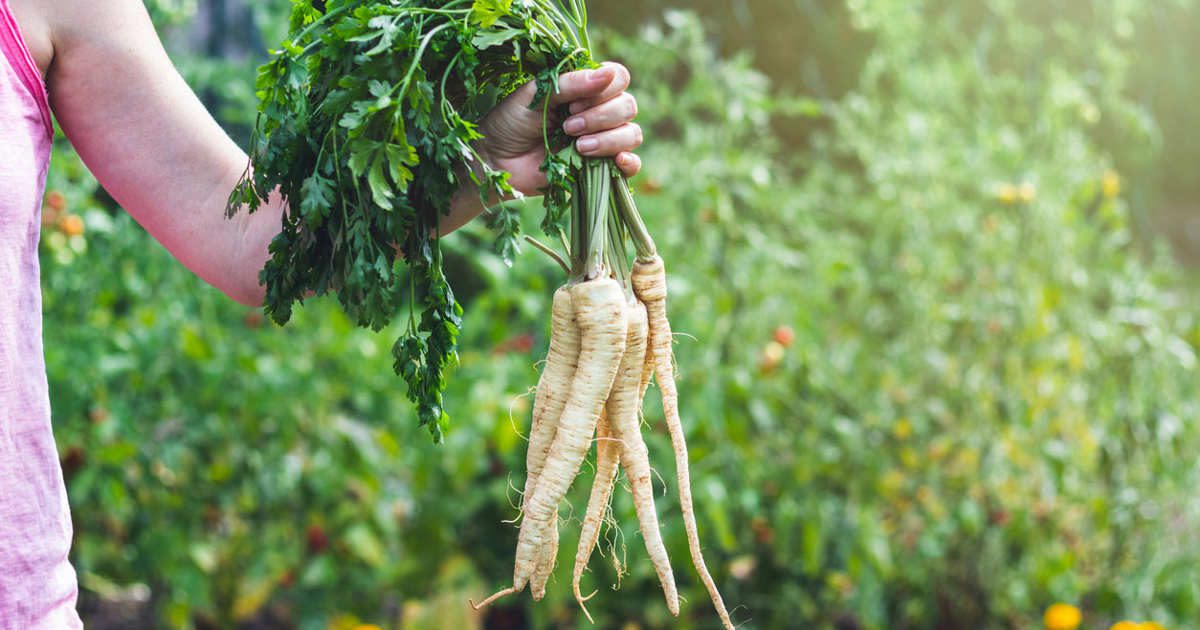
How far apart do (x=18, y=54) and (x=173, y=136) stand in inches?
6.9

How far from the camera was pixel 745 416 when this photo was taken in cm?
236

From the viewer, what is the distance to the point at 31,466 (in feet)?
3.55

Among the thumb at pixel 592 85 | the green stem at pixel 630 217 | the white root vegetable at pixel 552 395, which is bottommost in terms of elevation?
the white root vegetable at pixel 552 395

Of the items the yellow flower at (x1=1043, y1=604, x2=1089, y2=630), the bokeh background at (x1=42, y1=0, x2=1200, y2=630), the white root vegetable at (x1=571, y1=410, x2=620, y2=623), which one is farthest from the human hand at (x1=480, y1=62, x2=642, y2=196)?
the yellow flower at (x1=1043, y1=604, x2=1089, y2=630)

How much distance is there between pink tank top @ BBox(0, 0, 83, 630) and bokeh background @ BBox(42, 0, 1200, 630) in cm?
109

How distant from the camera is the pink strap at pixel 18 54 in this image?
1041 mm

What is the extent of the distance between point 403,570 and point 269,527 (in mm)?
347

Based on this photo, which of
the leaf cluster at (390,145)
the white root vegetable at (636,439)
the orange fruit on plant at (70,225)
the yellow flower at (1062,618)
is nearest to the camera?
the leaf cluster at (390,145)

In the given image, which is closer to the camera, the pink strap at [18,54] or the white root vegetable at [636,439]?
the pink strap at [18,54]

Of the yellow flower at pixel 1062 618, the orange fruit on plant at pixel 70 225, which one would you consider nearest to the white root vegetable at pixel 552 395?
the orange fruit on plant at pixel 70 225

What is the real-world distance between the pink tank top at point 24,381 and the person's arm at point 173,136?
2.2 inches

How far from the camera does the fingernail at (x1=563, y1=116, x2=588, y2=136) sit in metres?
1.10

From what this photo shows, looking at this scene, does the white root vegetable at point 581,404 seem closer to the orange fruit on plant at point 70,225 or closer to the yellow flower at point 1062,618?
the orange fruit on plant at point 70,225

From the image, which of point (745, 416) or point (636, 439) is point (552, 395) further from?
point (745, 416)
